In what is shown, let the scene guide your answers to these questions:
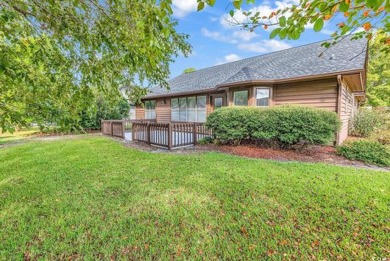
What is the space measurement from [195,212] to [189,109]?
1080 cm

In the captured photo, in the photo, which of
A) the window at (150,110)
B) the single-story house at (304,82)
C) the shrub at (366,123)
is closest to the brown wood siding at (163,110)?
the window at (150,110)

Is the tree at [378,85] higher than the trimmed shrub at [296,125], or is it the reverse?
the tree at [378,85]

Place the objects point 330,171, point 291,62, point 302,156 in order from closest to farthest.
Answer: point 330,171
point 302,156
point 291,62

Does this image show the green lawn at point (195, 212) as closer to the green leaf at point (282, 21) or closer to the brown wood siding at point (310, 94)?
the green leaf at point (282, 21)

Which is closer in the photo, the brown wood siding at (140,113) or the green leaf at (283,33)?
the green leaf at (283,33)

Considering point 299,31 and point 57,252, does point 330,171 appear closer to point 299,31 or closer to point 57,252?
point 299,31

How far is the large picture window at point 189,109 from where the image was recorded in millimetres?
12680

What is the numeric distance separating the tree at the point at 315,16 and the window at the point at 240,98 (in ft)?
23.4

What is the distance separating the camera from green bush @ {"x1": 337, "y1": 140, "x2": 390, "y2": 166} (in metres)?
5.74

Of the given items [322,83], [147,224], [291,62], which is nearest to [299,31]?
[147,224]

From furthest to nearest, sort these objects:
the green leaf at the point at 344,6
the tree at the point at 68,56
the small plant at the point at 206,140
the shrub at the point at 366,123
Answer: the shrub at the point at 366,123 < the small plant at the point at 206,140 < the tree at the point at 68,56 < the green leaf at the point at 344,6

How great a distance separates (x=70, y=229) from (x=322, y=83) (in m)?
9.30

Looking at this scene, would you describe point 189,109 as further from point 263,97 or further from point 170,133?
point 170,133

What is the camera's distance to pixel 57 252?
2.34 m
